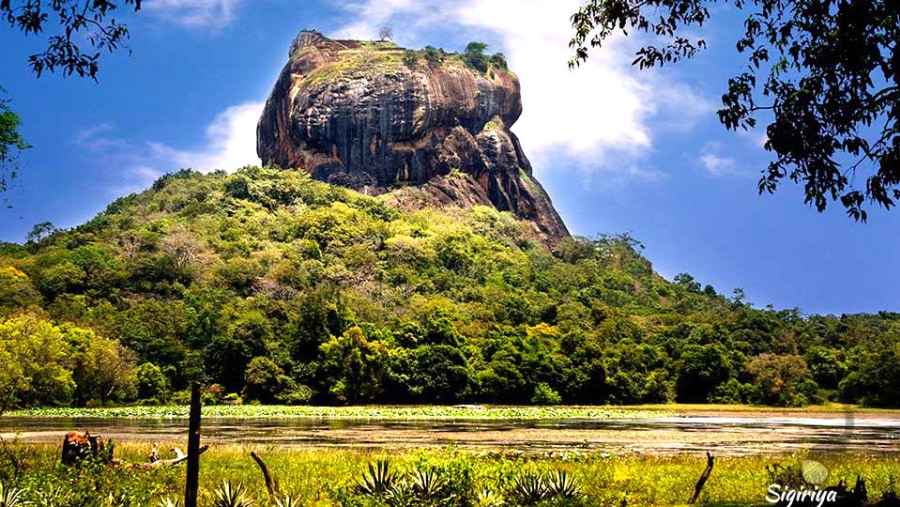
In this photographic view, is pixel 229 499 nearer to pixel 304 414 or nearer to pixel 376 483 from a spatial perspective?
pixel 376 483

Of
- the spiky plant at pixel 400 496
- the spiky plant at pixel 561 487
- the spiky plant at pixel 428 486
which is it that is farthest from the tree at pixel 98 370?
the spiky plant at pixel 561 487

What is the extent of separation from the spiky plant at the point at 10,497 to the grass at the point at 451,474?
→ 87cm

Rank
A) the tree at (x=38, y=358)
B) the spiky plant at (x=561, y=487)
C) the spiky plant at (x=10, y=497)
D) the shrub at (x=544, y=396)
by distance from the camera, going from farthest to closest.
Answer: the shrub at (x=544, y=396) → the tree at (x=38, y=358) → the spiky plant at (x=561, y=487) → the spiky plant at (x=10, y=497)

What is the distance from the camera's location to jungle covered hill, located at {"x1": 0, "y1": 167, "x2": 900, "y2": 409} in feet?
232

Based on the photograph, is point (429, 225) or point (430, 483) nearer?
point (430, 483)

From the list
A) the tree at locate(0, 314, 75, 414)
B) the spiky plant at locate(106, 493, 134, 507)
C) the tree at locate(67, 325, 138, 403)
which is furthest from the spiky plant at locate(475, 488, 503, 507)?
the tree at locate(67, 325, 138, 403)

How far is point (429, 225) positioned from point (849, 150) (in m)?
141

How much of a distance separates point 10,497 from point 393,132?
172 metres

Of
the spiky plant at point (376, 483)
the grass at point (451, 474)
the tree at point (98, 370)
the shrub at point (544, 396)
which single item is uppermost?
the tree at point (98, 370)

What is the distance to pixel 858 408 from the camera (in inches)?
2869

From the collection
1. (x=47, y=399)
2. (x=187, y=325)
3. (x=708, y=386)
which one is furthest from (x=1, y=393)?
(x=708, y=386)

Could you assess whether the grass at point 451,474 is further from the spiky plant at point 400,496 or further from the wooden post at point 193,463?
the wooden post at point 193,463

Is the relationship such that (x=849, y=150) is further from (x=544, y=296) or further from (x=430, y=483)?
(x=544, y=296)

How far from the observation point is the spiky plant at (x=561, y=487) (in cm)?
1286
